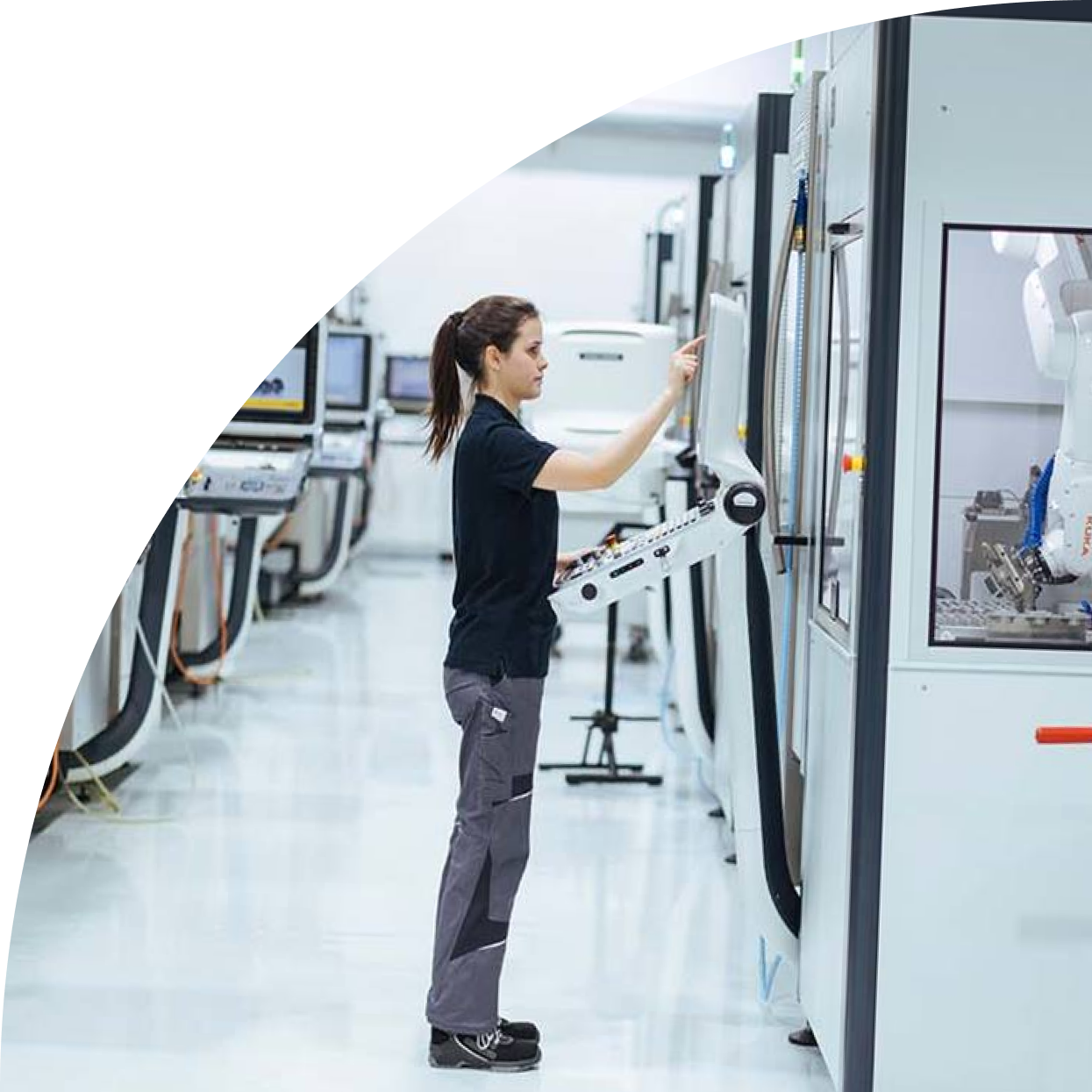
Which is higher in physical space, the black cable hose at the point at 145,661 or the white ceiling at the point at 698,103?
the white ceiling at the point at 698,103

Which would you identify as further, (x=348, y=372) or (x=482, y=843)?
(x=348, y=372)

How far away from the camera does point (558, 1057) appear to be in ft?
13.0

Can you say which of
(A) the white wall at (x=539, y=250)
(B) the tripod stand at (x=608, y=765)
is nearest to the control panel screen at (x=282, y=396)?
(B) the tripod stand at (x=608, y=765)

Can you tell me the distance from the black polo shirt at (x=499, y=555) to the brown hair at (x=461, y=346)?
9 cm

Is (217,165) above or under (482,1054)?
above

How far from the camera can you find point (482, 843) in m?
3.83

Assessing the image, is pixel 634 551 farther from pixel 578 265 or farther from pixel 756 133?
pixel 578 265

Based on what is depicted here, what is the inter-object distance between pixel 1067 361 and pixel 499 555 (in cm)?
121

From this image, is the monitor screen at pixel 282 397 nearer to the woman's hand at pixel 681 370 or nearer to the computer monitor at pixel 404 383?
the woman's hand at pixel 681 370

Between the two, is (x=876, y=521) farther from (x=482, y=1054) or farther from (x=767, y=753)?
(x=482, y=1054)

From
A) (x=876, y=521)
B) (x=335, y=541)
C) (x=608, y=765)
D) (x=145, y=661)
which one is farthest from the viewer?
(x=335, y=541)

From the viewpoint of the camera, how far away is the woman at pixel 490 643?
377 cm

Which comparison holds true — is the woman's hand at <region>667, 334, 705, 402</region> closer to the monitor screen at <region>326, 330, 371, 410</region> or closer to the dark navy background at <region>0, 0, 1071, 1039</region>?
the dark navy background at <region>0, 0, 1071, 1039</region>

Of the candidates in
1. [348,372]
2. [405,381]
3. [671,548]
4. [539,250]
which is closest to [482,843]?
[671,548]
